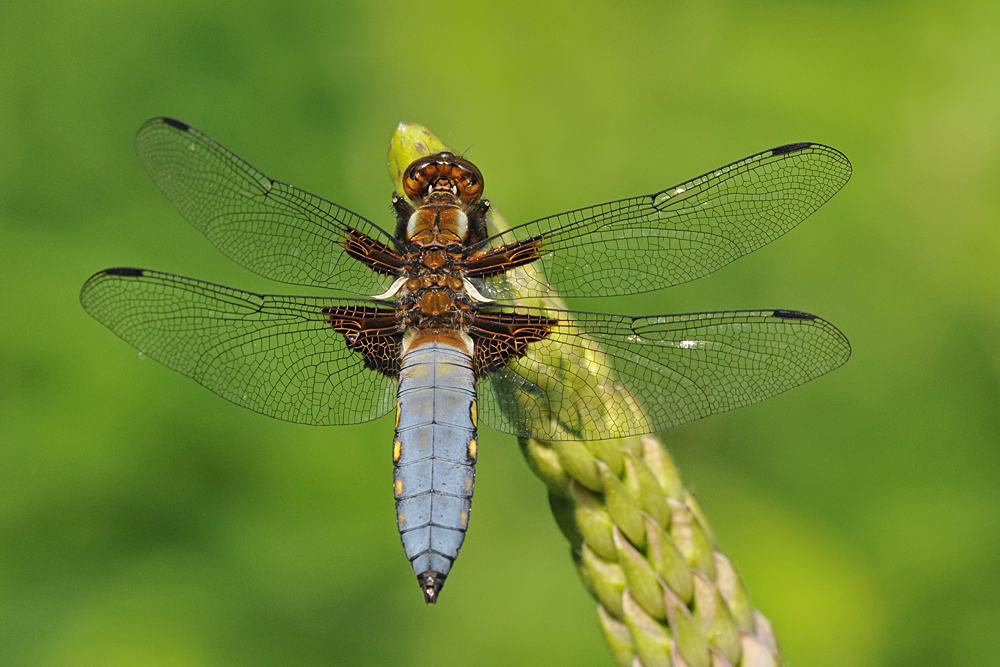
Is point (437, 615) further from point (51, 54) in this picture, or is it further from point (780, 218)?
point (51, 54)

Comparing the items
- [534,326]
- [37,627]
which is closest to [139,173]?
[37,627]

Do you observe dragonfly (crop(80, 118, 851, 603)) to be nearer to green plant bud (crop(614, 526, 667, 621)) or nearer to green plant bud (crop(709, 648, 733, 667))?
green plant bud (crop(614, 526, 667, 621))

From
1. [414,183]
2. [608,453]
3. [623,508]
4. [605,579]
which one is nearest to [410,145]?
[414,183]

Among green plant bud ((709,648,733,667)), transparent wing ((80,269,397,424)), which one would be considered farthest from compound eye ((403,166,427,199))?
green plant bud ((709,648,733,667))

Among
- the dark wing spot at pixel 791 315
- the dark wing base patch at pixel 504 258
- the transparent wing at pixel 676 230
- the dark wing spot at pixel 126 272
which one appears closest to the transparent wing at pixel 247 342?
the dark wing spot at pixel 126 272

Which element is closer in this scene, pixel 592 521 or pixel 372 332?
pixel 592 521

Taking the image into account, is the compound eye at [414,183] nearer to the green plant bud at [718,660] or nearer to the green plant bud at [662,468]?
the green plant bud at [662,468]

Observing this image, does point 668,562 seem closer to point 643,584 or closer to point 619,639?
point 643,584
